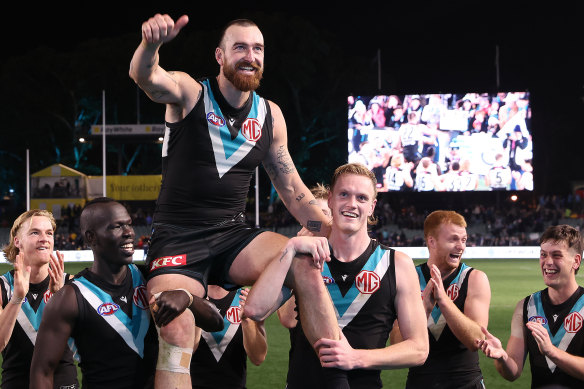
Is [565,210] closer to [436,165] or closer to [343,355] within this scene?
[436,165]

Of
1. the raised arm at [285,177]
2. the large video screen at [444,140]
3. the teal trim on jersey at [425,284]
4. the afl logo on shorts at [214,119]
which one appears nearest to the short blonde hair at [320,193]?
the raised arm at [285,177]

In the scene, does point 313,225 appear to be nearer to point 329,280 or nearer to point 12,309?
point 329,280

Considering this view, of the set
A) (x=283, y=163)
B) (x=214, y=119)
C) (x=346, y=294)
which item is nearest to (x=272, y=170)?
(x=283, y=163)

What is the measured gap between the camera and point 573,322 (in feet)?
15.9

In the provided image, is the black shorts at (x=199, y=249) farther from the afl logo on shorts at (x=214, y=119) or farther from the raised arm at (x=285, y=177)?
the afl logo on shorts at (x=214, y=119)

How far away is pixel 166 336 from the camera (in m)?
3.87

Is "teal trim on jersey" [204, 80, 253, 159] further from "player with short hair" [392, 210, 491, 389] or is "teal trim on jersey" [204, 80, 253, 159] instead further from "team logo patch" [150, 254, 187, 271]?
"player with short hair" [392, 210, 491, 389]

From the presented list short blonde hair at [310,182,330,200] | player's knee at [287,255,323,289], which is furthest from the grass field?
player's knee at [287,255,323,289]

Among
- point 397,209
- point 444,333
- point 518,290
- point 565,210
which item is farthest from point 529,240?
point 444,333

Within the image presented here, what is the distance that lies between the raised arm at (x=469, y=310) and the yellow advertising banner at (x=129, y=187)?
31.6 meters

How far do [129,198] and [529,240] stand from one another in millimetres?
19667

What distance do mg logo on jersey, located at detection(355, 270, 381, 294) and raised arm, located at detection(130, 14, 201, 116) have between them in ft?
4.76

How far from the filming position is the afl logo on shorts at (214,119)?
4.45 m

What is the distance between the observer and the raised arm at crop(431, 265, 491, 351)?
462cm
